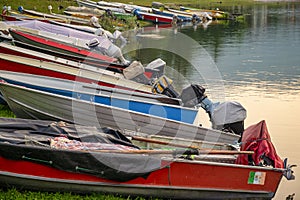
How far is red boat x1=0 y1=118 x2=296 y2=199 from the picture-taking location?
1044 centimetres

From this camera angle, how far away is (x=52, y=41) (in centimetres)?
2348

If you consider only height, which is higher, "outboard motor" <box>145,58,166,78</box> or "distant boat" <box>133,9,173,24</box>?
"outboard motor" <box>145,58,166,78</box>

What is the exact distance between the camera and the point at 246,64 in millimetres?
32125

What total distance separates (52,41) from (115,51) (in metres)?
2.94

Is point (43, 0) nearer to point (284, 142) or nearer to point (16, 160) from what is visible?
point (284, 142)

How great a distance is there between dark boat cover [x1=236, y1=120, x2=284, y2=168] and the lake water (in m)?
1.70

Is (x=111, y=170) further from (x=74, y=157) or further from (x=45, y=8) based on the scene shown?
(x=45, y=8)

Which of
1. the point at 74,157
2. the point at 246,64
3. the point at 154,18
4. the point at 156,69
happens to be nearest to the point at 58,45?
the point at 156,69

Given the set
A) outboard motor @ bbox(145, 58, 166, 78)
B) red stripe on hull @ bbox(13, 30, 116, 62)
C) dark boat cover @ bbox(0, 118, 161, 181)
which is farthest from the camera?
red stripe on hull @ bbox(13, 30, 116, 62)

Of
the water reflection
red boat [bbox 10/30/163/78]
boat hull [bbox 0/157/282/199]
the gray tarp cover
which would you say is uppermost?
red boat [bbox 10/30/163/78]

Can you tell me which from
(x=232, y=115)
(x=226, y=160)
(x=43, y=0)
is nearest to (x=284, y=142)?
(x=232, y=115)

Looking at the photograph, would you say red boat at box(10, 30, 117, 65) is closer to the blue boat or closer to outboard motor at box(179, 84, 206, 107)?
the blue boat

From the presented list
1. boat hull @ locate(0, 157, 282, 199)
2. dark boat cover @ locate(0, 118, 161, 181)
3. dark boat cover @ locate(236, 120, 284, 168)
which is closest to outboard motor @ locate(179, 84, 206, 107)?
dark boat cover @ locate(236, 120, 284, 168)

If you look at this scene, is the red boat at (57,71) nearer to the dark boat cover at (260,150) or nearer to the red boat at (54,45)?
the red boat at (54,45)
